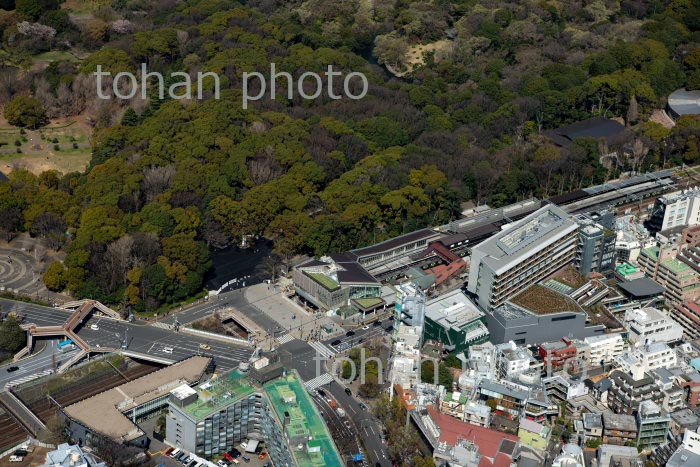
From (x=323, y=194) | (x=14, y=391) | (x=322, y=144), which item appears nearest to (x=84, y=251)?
(x=14, y=391)

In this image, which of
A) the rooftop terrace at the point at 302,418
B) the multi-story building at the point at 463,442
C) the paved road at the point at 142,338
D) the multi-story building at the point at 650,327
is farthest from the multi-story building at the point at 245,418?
the multi-story building at the point at 650,327

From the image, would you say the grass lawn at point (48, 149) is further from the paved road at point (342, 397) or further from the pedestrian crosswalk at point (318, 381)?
the pedestrian crosswalk at point (318, 381)

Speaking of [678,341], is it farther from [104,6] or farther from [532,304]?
Result: [104,6]

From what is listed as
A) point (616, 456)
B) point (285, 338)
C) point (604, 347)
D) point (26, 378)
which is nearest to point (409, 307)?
point (285, 338)

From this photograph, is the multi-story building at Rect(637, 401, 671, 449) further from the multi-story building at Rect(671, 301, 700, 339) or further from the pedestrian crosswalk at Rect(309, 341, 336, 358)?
the pedestrian crosswalk at Rect(309, 341, 336, 358)

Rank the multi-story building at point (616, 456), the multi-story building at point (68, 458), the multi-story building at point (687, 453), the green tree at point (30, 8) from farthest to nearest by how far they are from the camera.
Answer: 1. the green tree at point (30, 8)
2. the multi-story building at point (616, 456)
3. the multi-story building at point (687, 453)
4. the multi-story building at point (68, 458)

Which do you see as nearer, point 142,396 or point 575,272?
point 142,396
